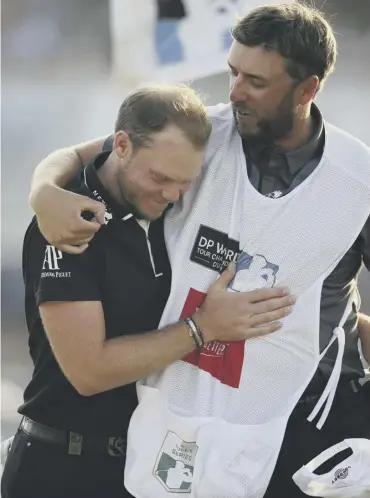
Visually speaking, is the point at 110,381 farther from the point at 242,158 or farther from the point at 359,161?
the point at 359,161

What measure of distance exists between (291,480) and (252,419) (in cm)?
19

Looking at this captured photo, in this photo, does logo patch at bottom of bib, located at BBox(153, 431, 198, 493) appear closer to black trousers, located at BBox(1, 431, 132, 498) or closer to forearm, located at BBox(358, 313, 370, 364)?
black trousers, located at BBox(1, 431, 132, 498)

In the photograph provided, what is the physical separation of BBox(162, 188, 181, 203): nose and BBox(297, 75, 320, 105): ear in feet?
1.21

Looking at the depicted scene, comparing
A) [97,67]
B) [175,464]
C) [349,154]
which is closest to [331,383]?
[175,464]

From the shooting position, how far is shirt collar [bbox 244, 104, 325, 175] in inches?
77.1

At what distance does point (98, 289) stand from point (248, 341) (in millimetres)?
318

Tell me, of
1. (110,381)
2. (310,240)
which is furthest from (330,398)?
(110,381)

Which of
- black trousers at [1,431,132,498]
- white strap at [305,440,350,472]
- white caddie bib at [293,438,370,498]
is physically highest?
white strap at [305,440,350,472]

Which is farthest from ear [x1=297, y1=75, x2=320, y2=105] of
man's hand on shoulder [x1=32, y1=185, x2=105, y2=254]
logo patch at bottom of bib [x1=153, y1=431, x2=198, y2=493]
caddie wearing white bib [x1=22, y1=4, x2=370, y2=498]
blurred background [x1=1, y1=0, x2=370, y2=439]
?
blurred background [x1=1, y1=0, x2=370, y2=439]

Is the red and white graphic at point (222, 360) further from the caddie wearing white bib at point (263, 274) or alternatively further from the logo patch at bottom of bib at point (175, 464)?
the logo patch at bottom of bib at point (175, 464)

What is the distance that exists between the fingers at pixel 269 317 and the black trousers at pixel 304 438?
0.21 meters

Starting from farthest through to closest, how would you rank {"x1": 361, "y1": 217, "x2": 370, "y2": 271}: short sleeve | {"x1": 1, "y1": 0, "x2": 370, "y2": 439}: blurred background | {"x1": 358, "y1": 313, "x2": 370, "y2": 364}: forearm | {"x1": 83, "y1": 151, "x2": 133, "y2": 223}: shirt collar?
{"x1": 1, "y1": 0, "x2": 370, "y2": 439}: blurred background, {"x1": 358, "y1": 313, "x2": 370, "y2": 364}: forearm, {"x1": 361, "y1": 217, "x2": 370, "y2": 271}: short sleeve, {"x1": 83, "y1": 151, "x2": 133, "y2": 223}: shirt collar

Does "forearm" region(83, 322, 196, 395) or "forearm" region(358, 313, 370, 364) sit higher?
"forearm" region(83, 322, 196, 395)

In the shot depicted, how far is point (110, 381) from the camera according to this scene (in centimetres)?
181
